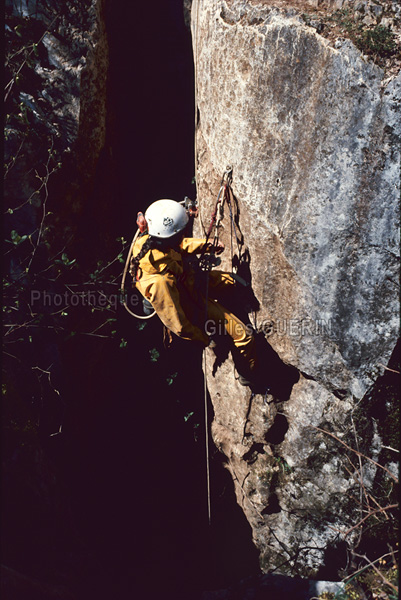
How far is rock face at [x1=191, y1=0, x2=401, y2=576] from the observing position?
11.8ft

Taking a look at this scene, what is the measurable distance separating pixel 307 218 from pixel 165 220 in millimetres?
1228

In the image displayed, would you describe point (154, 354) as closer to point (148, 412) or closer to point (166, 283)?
point (148, 412)

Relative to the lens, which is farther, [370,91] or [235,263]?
[235,263]

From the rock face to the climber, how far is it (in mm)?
340

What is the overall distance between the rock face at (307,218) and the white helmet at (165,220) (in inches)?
28.8

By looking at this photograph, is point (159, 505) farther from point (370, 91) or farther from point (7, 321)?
point (370, 91)

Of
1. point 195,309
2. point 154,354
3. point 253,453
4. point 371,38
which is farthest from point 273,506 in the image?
point 371,38

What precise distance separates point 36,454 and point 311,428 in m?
2.69

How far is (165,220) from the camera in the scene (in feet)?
12.9

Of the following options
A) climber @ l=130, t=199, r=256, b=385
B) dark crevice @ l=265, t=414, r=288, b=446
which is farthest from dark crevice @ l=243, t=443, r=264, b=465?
climber @ l=130, t=199, r=256, b=385

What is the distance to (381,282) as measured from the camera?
383cm

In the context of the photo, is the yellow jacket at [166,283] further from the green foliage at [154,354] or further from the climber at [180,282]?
the green foliage at [154,354]

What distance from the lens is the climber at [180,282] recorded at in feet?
13.0

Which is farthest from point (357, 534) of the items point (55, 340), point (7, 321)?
point (7, 321)
